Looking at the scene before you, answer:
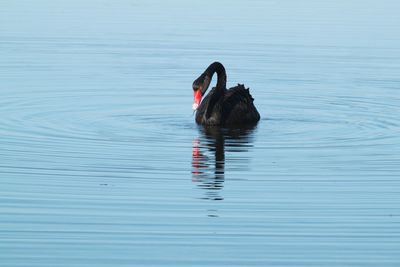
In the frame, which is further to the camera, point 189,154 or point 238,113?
point 238,113

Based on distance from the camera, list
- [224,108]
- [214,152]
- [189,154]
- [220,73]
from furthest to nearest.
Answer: [220,73] → [224,108] → [214,152] → [189,154]

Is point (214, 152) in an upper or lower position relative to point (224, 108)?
lower

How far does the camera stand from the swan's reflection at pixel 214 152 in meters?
11.1

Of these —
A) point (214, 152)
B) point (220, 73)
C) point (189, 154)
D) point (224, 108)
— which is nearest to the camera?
point (189, 154)

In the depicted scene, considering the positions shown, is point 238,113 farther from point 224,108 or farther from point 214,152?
point 214,152

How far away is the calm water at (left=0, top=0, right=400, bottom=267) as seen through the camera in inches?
340

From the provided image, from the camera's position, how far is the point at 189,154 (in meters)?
12.7

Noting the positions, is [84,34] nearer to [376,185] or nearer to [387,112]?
[387,112]

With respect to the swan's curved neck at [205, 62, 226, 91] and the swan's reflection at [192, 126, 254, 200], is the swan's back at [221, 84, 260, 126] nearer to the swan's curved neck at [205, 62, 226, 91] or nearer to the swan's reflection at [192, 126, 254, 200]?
the swan's reflection at [192, 126, 254, 200]

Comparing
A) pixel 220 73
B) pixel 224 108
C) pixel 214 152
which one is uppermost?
pixel 220 73

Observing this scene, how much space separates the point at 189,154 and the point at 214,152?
48 cm

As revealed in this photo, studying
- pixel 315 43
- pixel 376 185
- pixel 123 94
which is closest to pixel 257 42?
pixel 315 43

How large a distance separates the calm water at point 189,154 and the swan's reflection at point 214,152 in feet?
0.12

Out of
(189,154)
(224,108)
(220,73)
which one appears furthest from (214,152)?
(220,73)
